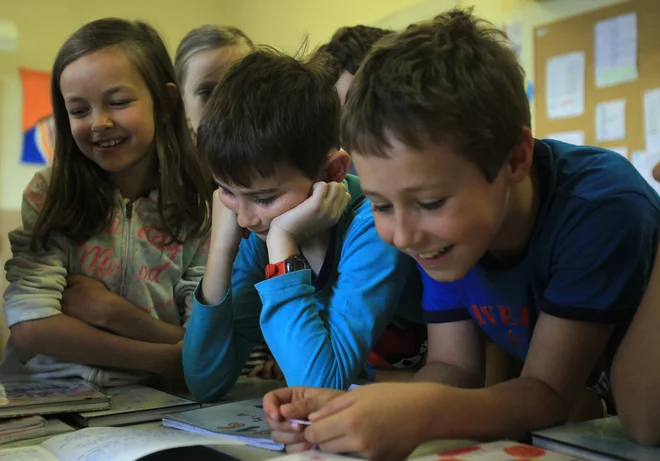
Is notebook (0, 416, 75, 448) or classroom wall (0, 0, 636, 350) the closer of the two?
notebook (0, 416, 75, 448)

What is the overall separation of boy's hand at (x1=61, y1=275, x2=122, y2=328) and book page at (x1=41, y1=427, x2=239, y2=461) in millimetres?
462

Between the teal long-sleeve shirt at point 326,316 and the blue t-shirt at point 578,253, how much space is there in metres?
0.13

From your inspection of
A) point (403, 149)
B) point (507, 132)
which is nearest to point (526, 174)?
point (507, 132)

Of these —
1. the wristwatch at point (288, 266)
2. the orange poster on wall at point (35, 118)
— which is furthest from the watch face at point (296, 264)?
the orange poster on wall at point (35, 118)

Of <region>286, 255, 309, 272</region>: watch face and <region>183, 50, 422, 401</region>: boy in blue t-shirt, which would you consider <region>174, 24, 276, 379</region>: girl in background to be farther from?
<region>286, 255, 309, 272</region>: watch face

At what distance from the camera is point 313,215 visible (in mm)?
980

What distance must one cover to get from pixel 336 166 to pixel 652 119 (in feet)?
4.42

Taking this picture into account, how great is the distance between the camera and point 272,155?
965 millimetres

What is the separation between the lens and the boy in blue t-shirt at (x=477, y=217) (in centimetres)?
69

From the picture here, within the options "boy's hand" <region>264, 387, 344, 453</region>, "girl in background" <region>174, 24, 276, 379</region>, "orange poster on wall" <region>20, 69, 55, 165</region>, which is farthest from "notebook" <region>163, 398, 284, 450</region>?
"orange poster on wall" <region>20, 69, 55, 165</region>

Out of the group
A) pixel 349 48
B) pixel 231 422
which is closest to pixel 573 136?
pixel 349 48

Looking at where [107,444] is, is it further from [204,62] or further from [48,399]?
[204,62]

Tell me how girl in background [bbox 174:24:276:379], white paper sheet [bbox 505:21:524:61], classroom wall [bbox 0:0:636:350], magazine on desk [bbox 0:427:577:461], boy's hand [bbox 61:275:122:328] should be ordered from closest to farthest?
magazine on desk [bbox 0:427:577:461]
boy's hand [bbox 61:275:122:328]
girl in background [bbox 174:24:276:379]
white paper sheet [bbox 505:21:524:61]
classroom wall [bbox 0:0:636:350]

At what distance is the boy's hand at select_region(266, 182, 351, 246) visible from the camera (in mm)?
980
